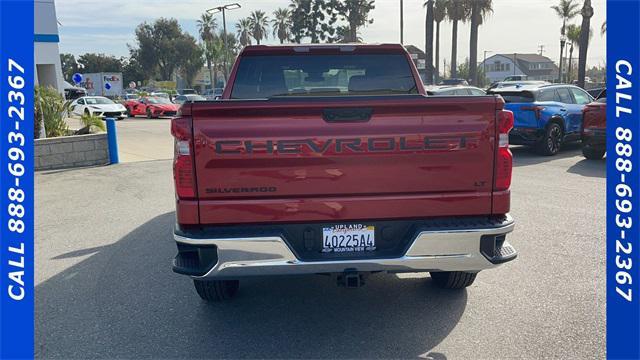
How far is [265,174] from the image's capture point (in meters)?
3.24

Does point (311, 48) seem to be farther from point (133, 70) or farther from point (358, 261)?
point (133, 70)

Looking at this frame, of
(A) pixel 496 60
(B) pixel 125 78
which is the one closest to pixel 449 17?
(B) pixel 125 78

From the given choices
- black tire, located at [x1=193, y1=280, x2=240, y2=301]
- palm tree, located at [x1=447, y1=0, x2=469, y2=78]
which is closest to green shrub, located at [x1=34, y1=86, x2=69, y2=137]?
black tire, located at [x1=193, y1=280, x2=240, y2=301]

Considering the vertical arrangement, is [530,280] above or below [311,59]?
below

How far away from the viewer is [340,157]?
326cm

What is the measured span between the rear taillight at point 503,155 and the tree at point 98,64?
96673mm

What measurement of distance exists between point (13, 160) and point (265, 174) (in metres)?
1.46

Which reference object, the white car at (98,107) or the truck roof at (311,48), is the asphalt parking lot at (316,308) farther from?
the white car at (98,107)

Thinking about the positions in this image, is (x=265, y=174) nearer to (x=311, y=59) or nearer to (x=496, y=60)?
(x=311, y=59)

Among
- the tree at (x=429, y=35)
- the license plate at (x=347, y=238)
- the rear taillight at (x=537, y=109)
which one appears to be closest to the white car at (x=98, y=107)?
the tree at (x=429, y=35)

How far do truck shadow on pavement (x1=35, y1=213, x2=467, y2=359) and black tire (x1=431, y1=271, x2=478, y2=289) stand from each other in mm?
74

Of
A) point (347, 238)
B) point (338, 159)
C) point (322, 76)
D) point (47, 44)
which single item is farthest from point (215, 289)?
point (47, 44)

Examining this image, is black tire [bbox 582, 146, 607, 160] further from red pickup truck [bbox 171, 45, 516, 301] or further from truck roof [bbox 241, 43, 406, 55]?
red pickup truck [bbox 171, 45, 516, 301]

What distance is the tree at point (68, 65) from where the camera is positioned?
97.5 metres
